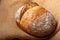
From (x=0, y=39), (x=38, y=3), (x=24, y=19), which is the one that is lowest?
(x=0, y=39)

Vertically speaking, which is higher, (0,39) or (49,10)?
(49,10)

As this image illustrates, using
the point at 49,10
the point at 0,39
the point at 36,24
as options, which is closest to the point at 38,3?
the point at 49,10

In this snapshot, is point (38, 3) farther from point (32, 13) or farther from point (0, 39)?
point (0, 39)

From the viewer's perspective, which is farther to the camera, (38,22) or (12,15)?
(12,15)
